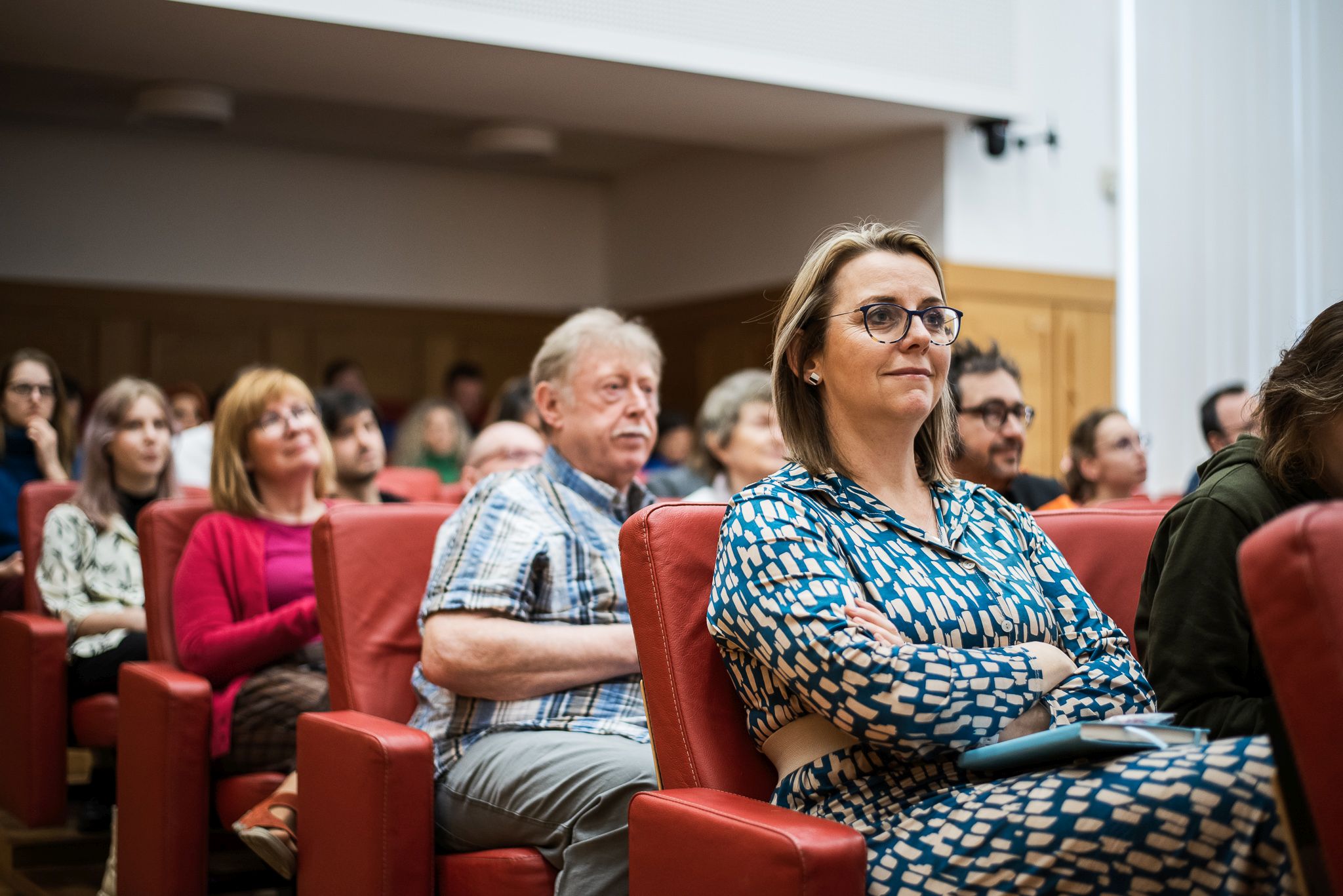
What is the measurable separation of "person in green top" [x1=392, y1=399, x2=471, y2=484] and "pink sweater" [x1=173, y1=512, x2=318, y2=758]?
3105 mm

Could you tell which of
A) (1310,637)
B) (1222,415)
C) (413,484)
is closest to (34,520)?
(413,484)

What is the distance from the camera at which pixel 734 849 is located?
4.69ft

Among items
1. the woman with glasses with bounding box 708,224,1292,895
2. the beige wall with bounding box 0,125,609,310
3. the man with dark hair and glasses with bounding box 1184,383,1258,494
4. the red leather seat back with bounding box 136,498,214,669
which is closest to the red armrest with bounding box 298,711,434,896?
the woman with glasses with bounding box 708,224,1292,895

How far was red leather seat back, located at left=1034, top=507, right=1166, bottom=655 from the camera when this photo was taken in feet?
6.79

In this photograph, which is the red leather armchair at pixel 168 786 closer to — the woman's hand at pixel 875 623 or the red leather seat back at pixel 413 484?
the woman's hand at pixel 875 623

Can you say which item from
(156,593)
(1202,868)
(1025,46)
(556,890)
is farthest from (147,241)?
(1202,868)

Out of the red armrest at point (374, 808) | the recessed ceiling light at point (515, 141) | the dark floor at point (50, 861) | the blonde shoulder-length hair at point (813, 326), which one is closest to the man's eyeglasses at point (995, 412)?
the blonde shoulder-length hair at point (813, 326)

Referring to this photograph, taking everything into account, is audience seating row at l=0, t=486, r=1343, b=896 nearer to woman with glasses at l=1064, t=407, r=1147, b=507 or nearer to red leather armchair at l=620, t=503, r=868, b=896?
red leather armchair at l=620, t=503, r=868, b=896

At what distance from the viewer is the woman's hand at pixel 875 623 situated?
1.48 metres

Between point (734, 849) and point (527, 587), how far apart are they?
0.79m

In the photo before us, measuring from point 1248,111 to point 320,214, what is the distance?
5.03m

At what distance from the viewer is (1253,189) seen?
6.37 meters

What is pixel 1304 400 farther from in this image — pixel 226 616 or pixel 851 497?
pixel 226 616

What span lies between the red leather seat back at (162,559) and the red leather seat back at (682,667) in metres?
1.43
